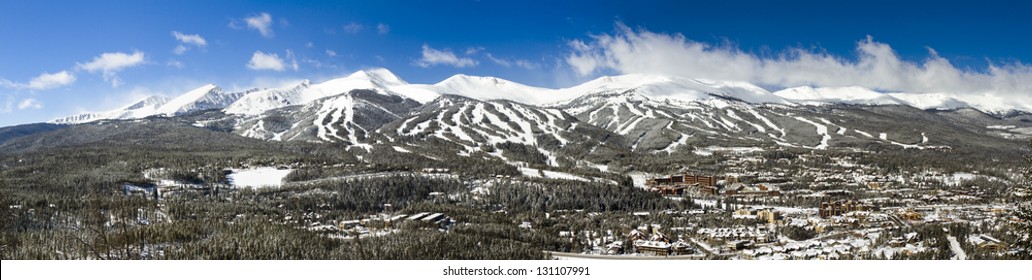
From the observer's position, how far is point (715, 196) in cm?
9906

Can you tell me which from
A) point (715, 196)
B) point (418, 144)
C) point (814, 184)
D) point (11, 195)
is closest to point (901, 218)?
point (715, 196)

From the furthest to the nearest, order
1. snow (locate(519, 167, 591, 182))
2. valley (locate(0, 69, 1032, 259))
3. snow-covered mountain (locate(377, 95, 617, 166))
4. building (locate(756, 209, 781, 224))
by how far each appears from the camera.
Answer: snow-covered mountain (locate(377, 95, 617, 166)) → snow (locate(519, 167, 591, 182)) → building (locate(756, 209, 781, 224)) → valley (locate(0, 69, 1032, 259))

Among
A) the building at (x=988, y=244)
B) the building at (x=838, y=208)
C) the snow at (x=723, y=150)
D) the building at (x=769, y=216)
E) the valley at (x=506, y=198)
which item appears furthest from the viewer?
the snow at (x=723, y=150)

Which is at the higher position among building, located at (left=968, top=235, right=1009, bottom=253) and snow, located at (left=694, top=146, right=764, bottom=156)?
snow, located at (left=694, top=146, right=764, bottom=156)

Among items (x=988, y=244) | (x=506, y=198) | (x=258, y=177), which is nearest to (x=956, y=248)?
(x=988, y=244)

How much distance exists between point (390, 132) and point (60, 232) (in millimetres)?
134679

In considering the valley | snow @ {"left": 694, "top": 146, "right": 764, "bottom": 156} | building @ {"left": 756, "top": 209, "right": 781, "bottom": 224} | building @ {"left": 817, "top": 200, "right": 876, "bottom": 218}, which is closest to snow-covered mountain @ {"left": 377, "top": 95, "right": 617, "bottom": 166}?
the valley

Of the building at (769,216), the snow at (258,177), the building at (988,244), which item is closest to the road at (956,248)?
the building at (988,244)

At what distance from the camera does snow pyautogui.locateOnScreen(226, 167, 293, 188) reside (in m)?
98.1

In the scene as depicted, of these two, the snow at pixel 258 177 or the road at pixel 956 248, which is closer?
the road at pixel 956 248

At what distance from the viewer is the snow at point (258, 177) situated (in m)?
98.1

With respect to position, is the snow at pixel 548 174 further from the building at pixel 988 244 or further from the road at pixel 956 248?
the building at pixel 988 244

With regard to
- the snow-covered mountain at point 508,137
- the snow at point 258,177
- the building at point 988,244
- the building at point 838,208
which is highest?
the snow-covered mountain at point 508,137

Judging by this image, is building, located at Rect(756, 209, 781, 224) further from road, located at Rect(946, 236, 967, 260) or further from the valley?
road, located at Rect(946, 236, 967, 260)
